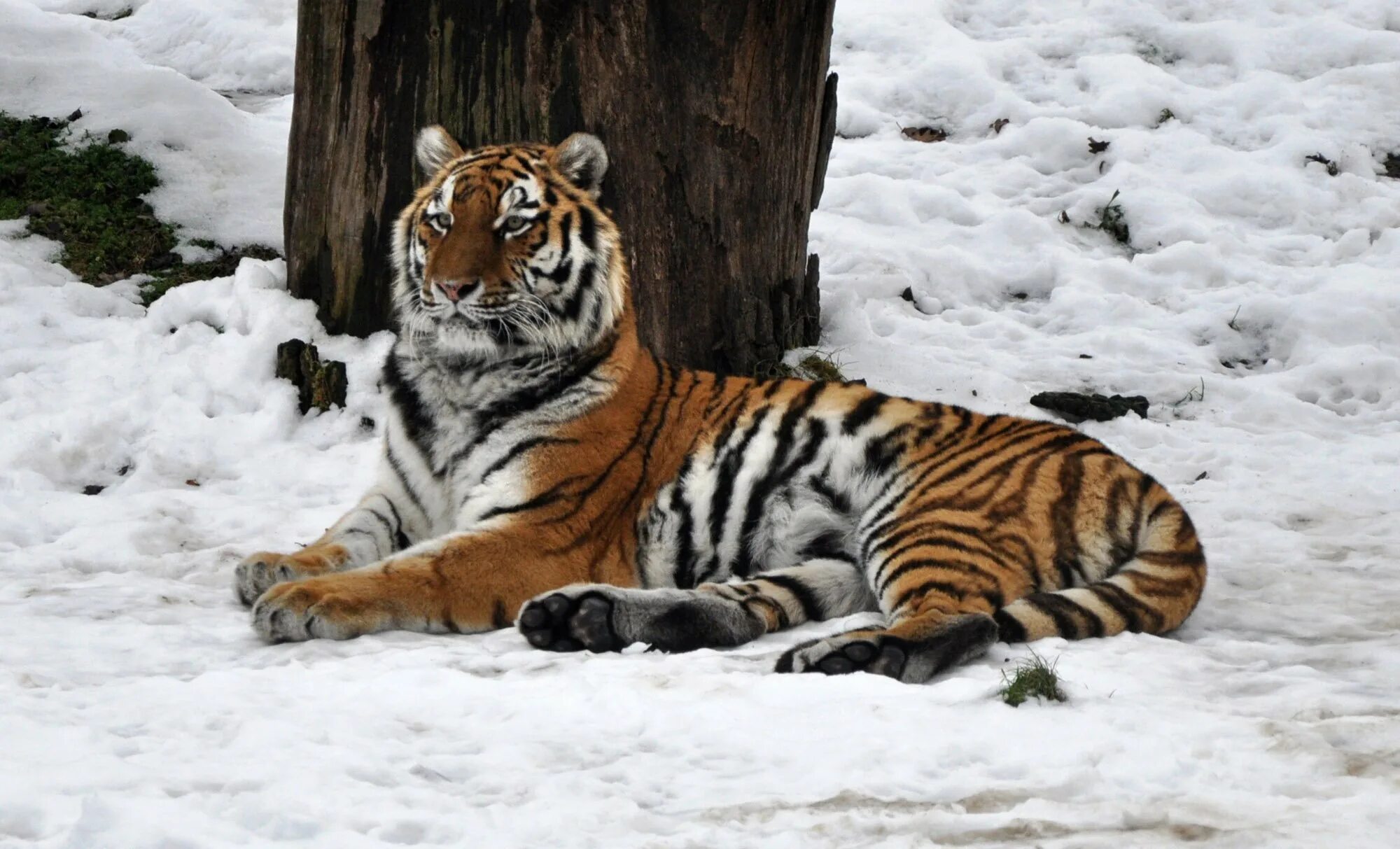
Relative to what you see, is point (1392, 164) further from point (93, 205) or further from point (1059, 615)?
point (93, 205)

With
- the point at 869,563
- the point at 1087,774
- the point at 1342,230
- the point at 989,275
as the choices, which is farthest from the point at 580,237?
the point at 1342,230

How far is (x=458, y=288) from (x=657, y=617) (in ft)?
3.94

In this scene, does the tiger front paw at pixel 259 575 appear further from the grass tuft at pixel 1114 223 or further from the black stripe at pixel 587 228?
the grass tuft at pixel 1114 223

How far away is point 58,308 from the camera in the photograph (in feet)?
20.1

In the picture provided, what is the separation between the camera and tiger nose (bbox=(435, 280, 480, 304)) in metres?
4.30

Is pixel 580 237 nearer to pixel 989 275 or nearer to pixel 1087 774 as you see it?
pixel 1087 774

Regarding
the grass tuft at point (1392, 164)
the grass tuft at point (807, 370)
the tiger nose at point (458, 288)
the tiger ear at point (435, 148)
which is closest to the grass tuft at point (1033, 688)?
the tiger nose at point (458, 288)

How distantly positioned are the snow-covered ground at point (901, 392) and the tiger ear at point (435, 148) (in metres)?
1.25

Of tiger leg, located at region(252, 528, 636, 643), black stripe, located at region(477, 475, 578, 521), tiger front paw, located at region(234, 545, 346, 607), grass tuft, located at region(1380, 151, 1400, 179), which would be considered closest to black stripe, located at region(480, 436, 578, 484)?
black stripe, located at region(477, 475, 578, 521)

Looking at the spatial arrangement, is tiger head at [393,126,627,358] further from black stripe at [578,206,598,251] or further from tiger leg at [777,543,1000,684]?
tiger leg at [777,543,1000,684]

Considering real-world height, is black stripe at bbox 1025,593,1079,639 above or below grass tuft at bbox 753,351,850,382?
below

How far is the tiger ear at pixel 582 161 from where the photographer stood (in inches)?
184

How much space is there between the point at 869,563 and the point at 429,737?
1.60m

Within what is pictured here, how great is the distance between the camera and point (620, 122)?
5.48m
